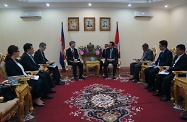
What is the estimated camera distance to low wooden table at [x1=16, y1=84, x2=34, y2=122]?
8.67ft

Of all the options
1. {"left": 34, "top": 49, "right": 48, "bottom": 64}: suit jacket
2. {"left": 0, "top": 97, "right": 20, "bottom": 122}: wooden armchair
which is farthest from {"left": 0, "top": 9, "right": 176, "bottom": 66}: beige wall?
{"left": 0, "top": 97, "right": 20, "bottom": 122}: wooden armchair

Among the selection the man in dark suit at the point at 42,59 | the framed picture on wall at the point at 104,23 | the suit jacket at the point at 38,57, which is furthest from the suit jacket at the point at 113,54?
the suit jacket at the point at 38,57

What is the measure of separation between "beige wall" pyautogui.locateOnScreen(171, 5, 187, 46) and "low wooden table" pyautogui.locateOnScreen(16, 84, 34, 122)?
633 centimetres

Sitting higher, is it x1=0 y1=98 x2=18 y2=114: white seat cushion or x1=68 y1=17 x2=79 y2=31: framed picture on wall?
x1=68 y1=17 x2=79 y2=31: framed picture on wall

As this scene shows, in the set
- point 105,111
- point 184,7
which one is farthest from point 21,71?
point 184,7

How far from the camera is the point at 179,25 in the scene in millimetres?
7184

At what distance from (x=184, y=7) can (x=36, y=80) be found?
6.38 m

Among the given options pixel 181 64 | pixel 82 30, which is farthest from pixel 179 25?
pixel 181 64

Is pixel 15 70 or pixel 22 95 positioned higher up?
pixel 15 70

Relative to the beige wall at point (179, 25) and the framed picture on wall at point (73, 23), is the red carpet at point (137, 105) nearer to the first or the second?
the framed picture on wall at point (73, 23)

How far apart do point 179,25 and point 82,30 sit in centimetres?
414

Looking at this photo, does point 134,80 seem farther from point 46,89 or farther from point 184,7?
point 184,7

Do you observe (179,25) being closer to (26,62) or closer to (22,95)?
(26,62)

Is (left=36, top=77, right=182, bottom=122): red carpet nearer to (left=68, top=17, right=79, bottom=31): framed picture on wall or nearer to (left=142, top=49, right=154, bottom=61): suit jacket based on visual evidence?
(left=142, top=49, right=154, bottom=61): suit jacket
